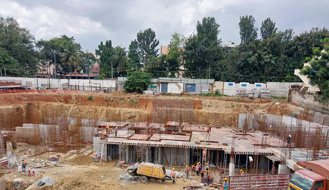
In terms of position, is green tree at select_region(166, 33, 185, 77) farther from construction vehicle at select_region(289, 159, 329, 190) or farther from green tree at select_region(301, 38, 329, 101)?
construction vehicle at select_region(289, 159, 329, 190)

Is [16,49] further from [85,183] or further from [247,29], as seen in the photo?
[247,29]

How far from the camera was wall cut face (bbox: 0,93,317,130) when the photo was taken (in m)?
25.3

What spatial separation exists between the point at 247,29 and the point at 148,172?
4148cm

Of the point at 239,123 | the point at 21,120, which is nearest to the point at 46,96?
the point at 21,120

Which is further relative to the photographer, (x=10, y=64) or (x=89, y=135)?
(x=10, y=64)

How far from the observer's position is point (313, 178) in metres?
8.83

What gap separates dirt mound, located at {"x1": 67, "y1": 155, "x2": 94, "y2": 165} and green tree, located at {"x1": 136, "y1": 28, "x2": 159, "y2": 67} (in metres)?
36.8

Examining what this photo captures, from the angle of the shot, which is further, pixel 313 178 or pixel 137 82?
pixel 137 82

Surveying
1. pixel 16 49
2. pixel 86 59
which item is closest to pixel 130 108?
pixel 16 49

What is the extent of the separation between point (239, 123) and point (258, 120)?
7.14 feet

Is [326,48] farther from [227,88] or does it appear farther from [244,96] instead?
[227,88]

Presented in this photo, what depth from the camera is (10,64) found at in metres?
36.2

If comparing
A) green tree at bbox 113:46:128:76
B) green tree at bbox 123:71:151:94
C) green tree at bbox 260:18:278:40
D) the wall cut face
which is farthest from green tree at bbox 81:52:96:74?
green tree at bbox 260:18:278:40

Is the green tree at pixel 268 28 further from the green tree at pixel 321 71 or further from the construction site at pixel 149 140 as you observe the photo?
the green tree at pixel 321 71
